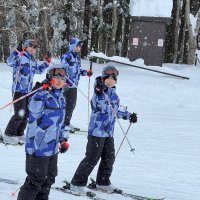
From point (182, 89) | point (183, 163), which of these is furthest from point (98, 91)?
point (182, 89)

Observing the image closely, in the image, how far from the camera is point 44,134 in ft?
14.5

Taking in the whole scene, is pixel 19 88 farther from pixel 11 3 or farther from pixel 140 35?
pixel 11 3

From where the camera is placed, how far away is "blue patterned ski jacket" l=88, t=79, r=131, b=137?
17.7 feet

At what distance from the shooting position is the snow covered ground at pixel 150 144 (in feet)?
20.2

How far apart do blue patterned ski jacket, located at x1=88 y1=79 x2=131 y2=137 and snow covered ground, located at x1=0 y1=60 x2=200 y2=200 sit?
0.81 metres

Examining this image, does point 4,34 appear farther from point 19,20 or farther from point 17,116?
point 17,116

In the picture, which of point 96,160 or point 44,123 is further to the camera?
point 96,160

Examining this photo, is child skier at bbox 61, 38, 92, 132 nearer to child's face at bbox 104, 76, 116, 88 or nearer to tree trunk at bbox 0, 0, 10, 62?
child's face at bbox 104, 76, 116, 88

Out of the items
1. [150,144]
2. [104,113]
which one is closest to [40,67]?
[150,144]

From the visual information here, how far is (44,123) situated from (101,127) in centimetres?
115

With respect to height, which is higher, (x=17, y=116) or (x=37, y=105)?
(x=37, y=105)

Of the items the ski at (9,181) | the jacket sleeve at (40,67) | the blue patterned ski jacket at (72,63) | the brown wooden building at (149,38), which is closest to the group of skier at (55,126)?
the jacket sleeve at (40,67)

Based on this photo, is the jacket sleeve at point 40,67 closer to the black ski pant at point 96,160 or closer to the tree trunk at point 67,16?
the black ski pant at point 96,160

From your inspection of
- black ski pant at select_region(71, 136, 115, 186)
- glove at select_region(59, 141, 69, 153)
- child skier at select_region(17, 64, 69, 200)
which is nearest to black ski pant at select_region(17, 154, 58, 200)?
child skier at select_region(17, 64, 69, 200)
